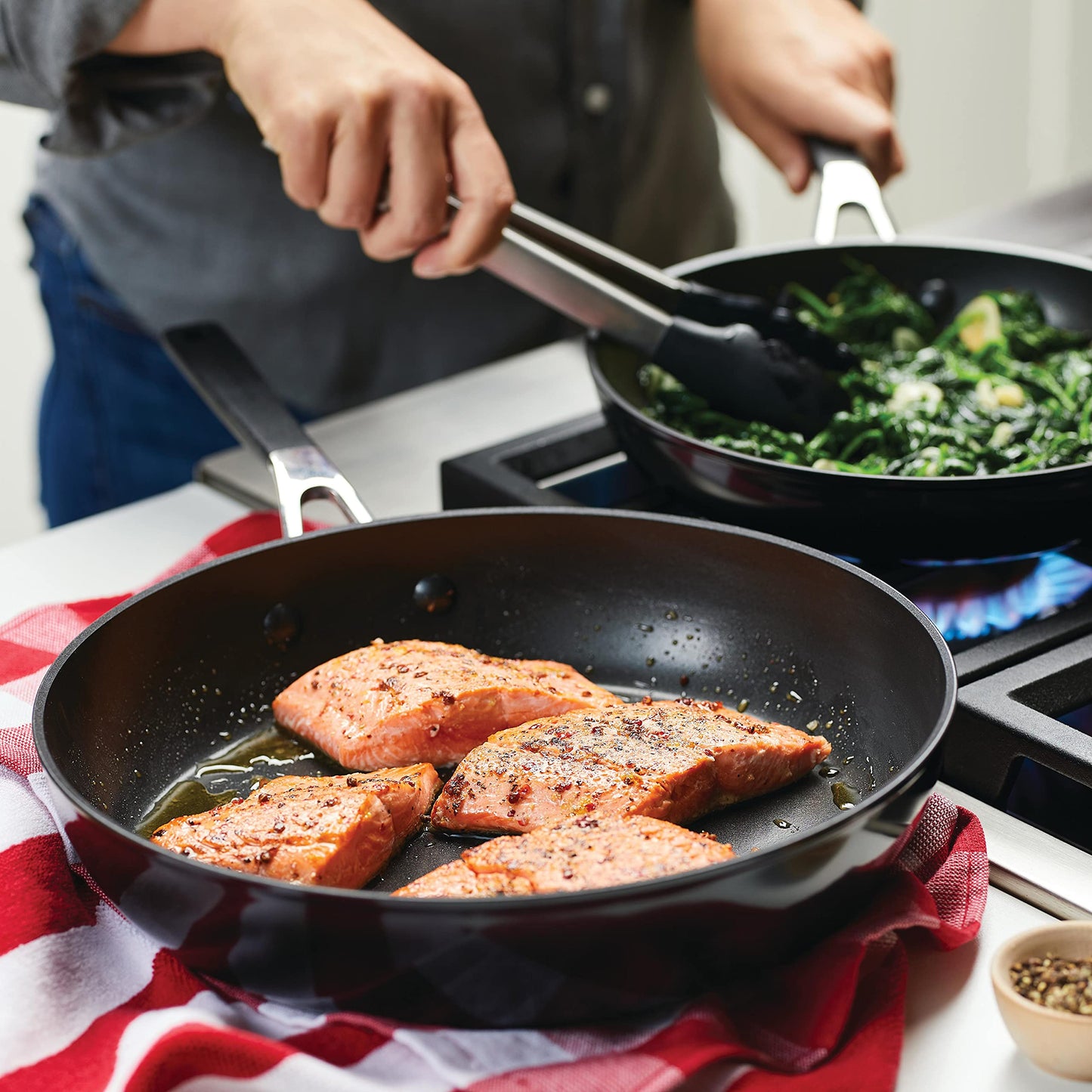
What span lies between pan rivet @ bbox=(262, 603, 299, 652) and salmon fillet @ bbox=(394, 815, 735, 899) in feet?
1.48

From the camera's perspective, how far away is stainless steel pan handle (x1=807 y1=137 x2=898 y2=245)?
1.81 meters

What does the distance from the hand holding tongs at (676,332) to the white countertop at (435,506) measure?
37cm

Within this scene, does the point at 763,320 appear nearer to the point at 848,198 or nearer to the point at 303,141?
the point at 848,198

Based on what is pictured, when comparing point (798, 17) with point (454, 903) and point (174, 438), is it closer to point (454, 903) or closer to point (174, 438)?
point (174, 438)

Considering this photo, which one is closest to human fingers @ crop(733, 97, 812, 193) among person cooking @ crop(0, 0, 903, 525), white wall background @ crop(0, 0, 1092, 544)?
person cooking @ crop(0, 0, 903, 525)

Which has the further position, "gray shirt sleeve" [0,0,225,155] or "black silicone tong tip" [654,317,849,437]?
"gray shirt sleeve" [0,0,225,155]

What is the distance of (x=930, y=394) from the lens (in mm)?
1589

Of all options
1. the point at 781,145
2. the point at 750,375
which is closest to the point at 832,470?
the point at 750,375

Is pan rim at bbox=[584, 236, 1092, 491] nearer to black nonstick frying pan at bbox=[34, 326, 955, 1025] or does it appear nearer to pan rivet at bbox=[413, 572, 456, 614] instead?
black nonstick frying pan at bbox=[34, 326, 955, 1025]

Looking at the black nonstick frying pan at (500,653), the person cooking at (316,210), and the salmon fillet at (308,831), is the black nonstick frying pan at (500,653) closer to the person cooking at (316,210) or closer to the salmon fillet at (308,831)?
the salmon fillet at (308,831)

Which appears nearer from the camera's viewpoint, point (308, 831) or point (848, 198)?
point (308, 831)

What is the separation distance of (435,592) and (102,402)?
115cm

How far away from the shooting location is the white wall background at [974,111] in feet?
15.5

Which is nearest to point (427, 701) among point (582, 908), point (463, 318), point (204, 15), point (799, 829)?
point (799, 829)
